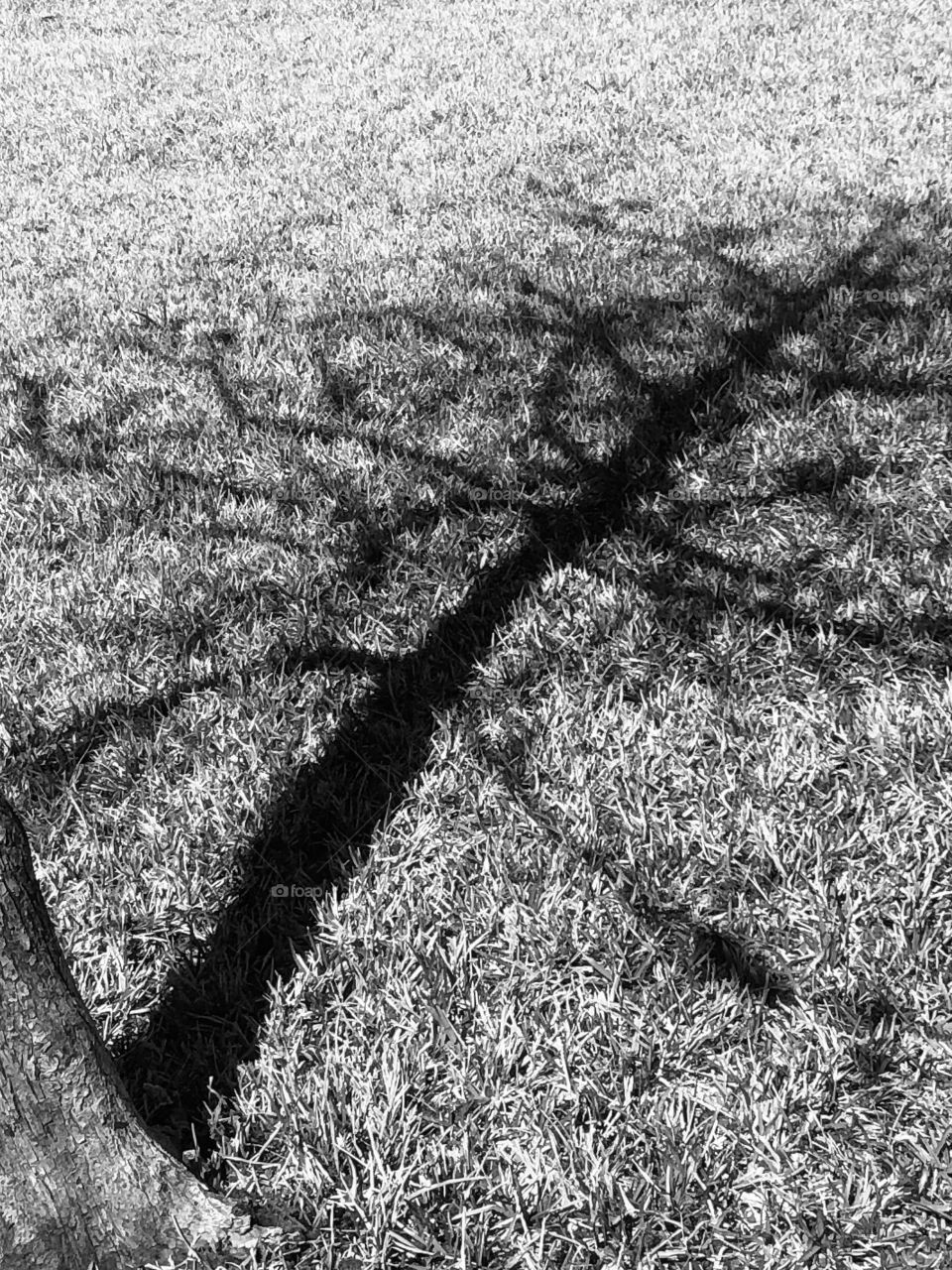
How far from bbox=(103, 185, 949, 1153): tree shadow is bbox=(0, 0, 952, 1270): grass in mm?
14

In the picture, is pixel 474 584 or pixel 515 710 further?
pixel 474 584

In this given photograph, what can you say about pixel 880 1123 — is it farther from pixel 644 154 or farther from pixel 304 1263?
pixel 644 154

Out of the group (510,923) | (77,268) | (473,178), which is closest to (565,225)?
(473,178)

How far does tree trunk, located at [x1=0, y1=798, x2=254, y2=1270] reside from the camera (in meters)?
1.51

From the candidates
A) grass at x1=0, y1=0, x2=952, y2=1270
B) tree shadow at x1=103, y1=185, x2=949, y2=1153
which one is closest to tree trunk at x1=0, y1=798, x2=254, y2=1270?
grass at x1=0, y1=0, x2=952, y2=1270

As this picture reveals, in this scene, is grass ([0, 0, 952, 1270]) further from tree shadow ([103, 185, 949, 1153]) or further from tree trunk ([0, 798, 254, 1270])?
tree trunk ([0, 798, 254, 1270])

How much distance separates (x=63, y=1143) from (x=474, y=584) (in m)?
2.18

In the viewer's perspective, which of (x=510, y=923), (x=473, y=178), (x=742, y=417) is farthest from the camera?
(x=473, y=178)

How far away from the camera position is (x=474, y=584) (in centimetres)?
343

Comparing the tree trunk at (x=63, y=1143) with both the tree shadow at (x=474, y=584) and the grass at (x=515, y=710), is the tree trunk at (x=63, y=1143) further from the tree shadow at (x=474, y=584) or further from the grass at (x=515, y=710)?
the tree shadow at (x=474, y=584)

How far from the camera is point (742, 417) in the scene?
421cm

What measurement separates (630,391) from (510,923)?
108 inches

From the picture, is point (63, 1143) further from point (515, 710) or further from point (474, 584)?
point (474, 584)

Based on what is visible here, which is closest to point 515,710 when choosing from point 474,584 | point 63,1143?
point 474,584
